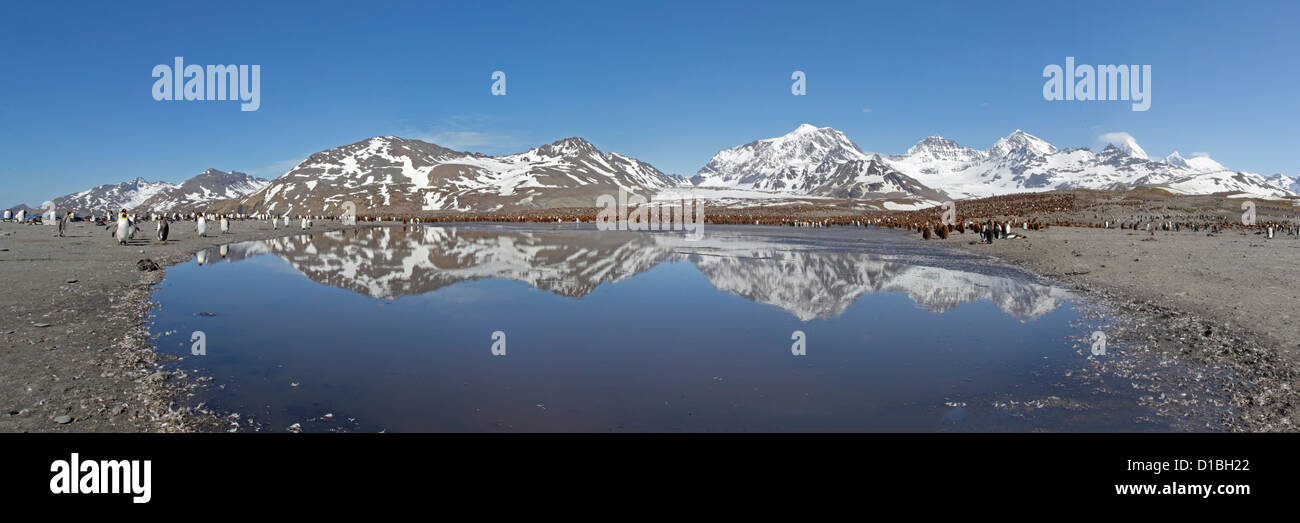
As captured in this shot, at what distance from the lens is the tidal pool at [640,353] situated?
→ 7.56 meters

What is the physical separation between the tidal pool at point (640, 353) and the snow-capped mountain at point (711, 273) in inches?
8.1

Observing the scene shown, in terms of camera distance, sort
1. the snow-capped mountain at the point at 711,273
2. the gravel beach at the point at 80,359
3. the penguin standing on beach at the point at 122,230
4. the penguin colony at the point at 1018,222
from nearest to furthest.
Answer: the gravel beach at the point at 80,359 → the snow-capped mountain at the point at 711,273 → the penguin standing on beach at the point at 122,230 → the penguin colony at the point at 1018,222

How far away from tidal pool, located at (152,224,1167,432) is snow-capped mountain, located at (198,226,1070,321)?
0.21 m

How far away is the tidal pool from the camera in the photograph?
7.56 metres

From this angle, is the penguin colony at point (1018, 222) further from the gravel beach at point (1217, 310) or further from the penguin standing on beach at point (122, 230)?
the gravel beach at point (1217, 310)

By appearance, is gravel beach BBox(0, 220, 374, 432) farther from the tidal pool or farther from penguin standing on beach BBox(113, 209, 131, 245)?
penguin standing on beach BBox(113, 209, 131, 245)

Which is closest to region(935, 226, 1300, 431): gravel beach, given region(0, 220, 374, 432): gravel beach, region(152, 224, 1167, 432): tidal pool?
region(152, 224, 1167, 432): tidal pool

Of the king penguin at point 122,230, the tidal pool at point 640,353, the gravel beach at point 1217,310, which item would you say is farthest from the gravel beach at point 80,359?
the king penguin at point 122,230

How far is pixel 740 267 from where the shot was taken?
26.8 metres

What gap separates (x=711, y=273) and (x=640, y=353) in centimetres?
1382

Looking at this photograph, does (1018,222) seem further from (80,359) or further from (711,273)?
(80,359)

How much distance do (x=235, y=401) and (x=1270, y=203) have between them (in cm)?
10567

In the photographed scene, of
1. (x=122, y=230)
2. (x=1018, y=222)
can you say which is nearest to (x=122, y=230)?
(x=122, y=230)
